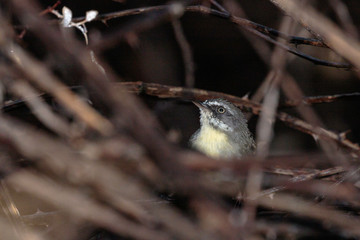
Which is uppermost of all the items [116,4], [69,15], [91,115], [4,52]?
[116,4]

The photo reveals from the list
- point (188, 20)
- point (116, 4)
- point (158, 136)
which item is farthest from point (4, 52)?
point (188, 20)

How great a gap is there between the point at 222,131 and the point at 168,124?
1007 mm

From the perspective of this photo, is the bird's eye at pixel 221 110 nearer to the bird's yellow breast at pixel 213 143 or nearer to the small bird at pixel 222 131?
the small bird at pixel 222 131

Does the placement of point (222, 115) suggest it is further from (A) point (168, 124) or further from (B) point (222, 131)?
(A) point (168, 124)

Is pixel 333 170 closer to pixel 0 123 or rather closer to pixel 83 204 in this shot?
pixel 83 204

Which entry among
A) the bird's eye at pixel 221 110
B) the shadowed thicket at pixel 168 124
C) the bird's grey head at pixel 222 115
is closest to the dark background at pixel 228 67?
the shadowed thicket at pixel 168 124

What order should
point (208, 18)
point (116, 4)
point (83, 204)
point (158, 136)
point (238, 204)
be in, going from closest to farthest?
point (158, 136) < point (83, 204) < point (238, 204) < point (116, 4) < point (208, 18)

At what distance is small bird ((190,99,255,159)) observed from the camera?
539 cm

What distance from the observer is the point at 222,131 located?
5605mm

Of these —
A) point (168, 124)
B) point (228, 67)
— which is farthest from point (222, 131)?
point (228, 67)

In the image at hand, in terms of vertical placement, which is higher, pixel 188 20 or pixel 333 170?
pixel 188 20

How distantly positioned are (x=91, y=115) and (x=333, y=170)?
2.62 metres

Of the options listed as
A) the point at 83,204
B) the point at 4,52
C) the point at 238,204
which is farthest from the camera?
the point at 238,204

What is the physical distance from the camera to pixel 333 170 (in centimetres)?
352
